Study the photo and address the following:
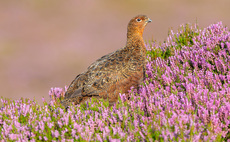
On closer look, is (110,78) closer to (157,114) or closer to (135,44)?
(135,44)

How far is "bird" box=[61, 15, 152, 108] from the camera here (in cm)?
533

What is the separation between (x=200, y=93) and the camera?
171 inches

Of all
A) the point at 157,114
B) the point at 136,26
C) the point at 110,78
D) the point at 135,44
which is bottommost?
the point at 157,114

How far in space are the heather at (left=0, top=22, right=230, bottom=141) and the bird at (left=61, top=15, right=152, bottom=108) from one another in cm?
20

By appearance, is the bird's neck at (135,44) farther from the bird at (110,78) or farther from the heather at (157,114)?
the heather at (157,114)

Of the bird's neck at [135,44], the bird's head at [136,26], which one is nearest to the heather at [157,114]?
the bird's neck at [135,44]

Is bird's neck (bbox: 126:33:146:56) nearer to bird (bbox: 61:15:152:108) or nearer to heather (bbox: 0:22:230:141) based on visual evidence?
bird (bbox: 61:15:152:108)

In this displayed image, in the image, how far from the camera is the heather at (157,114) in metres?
3.75

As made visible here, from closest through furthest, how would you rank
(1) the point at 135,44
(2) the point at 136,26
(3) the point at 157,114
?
(3) the point at 157,114
(1) the point at 135,44
(2) the point at 136,26

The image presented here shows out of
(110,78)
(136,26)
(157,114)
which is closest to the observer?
(157,114)

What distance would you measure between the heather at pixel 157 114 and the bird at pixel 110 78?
0.20 meters

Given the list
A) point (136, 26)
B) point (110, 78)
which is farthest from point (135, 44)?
point (110, 78)

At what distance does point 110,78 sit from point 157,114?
138 centimetres

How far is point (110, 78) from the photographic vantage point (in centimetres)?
536
